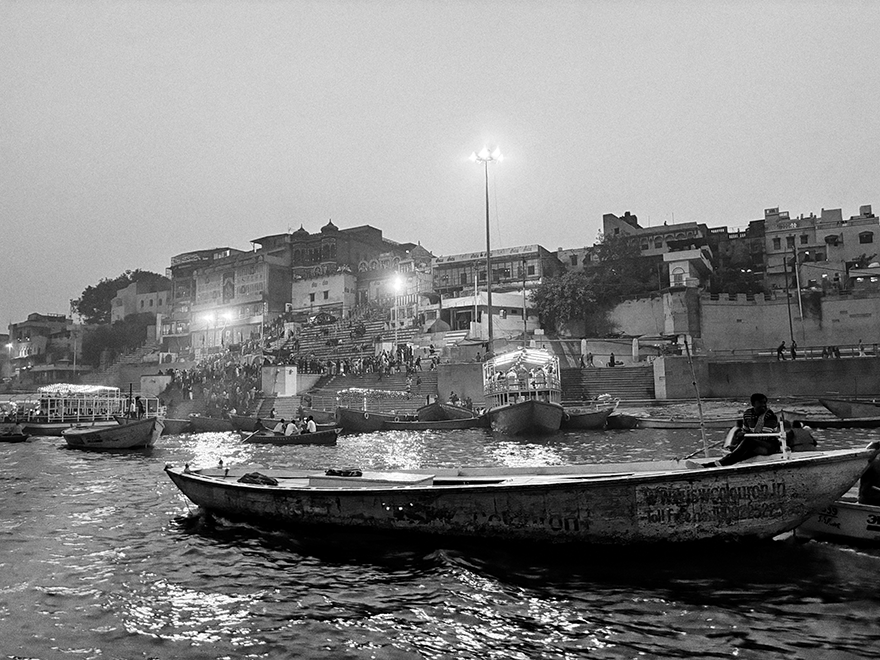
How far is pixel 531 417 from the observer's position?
25.6 m

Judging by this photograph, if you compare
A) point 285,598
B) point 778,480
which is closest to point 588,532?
point 778,480

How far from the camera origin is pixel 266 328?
6106cm

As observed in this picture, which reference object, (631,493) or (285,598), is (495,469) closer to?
(631,493)

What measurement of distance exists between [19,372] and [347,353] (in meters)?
51.5

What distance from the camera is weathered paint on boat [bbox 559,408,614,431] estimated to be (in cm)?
2720

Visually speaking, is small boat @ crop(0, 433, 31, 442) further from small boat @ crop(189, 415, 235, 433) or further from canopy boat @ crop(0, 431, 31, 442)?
small boat @ crop(189, 415, 235, 433)

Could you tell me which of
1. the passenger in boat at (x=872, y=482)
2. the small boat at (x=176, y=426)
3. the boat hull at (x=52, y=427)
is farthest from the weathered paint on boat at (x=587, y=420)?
the boat hull at (x=52, y=427)

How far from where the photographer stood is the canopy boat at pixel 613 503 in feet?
24.4

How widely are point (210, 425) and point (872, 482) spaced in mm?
30553

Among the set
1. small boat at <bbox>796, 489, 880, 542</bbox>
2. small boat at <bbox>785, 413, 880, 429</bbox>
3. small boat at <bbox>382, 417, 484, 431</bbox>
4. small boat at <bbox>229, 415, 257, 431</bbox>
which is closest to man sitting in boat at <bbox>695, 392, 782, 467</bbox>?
small boat at <bbox>796, 489, 880, 542</bbox>

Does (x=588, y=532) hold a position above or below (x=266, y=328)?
below

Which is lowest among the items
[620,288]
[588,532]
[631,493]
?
[588,532]

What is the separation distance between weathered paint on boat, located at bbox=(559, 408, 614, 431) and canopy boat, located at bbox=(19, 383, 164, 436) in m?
20.0

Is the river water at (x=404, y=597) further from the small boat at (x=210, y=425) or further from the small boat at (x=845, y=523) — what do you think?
the small boat at (x=210, y=425)
